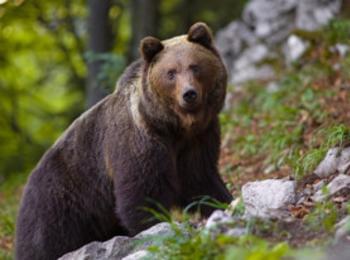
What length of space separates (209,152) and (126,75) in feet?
3.57

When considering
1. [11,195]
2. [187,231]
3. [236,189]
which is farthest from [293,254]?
[11,195]

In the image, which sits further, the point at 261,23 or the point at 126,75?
the point at 261,23

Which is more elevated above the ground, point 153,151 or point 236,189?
point 153,151

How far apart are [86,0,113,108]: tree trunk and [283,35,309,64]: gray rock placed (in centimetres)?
309

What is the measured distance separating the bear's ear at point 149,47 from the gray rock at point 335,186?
217 cm

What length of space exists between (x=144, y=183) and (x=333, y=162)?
5.40 ft

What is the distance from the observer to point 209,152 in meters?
7.35

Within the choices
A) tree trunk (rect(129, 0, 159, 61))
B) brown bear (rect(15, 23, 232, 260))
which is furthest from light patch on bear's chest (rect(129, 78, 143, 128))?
tree trunk (rect(129, 0, 159, 61))

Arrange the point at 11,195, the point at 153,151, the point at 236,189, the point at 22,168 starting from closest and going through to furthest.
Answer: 1. the point at 153,151
2. the point at 236,189
3. the point at 11,195
4. the point at 22,168

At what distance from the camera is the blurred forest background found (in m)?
15.9

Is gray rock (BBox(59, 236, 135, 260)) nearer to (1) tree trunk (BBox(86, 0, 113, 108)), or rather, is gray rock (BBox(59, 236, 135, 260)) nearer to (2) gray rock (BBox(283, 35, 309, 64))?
(1) tree trunk (BBox(86, 0, 113, 108))

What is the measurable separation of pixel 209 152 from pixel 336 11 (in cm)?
689

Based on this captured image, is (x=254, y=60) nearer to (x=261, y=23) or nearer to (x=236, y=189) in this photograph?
(x=261, y=23)

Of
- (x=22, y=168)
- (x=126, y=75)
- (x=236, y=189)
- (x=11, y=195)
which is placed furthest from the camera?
(x=22, y=168)
